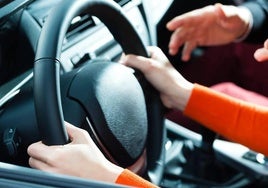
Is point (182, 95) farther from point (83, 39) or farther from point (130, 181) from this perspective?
point (130, 181)

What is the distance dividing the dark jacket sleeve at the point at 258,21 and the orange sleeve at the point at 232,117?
418 mm

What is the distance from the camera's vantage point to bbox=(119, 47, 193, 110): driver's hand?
103cm

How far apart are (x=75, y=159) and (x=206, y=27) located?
0.71 m

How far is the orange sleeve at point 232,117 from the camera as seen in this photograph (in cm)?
110

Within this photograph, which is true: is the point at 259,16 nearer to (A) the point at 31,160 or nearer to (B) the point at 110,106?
(B) the point at 110,106

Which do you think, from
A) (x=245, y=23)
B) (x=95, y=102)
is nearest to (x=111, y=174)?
(x=95, y=102)

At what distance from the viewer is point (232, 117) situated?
1114 millimetres

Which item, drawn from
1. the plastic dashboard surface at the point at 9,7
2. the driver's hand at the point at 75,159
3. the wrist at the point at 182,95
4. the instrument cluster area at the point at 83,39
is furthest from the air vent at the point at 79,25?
the driver's hand at the point at 75,159

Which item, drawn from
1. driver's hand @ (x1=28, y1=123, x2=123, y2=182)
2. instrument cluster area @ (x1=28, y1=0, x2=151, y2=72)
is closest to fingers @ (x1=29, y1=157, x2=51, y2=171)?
driver's hand @ (x1=28, y1=123, x2=123, y2=182)

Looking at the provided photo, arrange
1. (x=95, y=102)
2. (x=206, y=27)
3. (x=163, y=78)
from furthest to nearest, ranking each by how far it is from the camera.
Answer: (x=206, y=27)
(x=163, y=78)
(x=95, y=102)

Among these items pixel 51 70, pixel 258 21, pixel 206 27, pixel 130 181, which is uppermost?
pixel 51 70

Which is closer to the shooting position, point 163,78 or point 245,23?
point 163,78

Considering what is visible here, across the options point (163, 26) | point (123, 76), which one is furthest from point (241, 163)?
point (163, 26)

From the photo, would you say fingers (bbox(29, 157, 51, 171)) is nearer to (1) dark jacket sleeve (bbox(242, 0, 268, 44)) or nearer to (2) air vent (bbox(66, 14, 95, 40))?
(2) air vent (bbox(66, 14, 95, 40))
